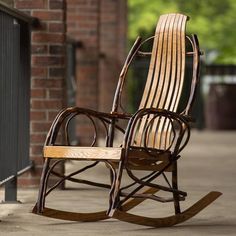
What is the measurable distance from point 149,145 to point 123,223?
793 mm

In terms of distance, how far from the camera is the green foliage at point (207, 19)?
89.2ft

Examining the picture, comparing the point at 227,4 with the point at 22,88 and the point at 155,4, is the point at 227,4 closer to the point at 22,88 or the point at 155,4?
the point at 155,4

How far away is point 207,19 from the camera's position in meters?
29.6

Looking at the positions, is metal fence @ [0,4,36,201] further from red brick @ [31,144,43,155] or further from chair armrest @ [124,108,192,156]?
chair armrest @ [124,108,192,156]

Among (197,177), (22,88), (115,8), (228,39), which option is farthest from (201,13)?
(22,88)

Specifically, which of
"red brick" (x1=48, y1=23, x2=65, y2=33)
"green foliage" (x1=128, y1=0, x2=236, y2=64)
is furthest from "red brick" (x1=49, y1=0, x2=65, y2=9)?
"green foliage" (x1=128, y1=0, x2=236, y2=64)

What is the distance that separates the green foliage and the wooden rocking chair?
2040cm

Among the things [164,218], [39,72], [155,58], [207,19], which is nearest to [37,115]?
[39,72]

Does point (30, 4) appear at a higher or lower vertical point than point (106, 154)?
higher

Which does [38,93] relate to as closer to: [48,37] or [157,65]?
[48,37]

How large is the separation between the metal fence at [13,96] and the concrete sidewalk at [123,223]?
221 mm

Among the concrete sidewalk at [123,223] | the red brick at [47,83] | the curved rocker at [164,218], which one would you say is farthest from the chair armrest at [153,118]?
the red brick at [47,83]

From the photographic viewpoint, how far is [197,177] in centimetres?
936

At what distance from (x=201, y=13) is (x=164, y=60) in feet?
75.1
